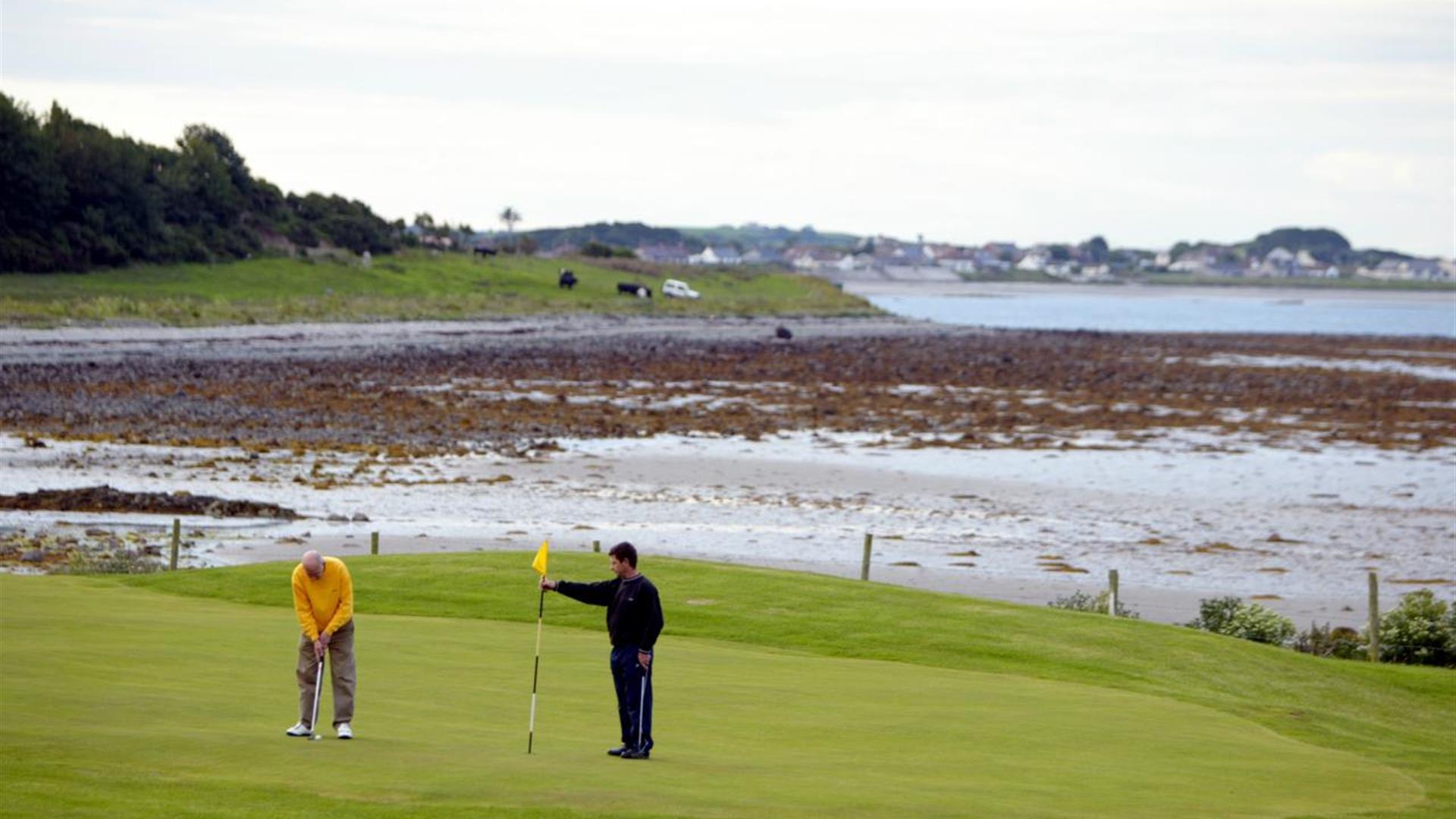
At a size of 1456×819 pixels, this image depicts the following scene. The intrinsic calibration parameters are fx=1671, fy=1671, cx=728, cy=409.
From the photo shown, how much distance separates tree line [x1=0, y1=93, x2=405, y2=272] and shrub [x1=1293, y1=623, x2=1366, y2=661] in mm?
84571

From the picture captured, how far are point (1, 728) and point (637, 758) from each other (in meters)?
5.56

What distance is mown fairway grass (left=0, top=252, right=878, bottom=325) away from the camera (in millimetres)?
91312

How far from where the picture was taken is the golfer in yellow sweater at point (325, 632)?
15.5m

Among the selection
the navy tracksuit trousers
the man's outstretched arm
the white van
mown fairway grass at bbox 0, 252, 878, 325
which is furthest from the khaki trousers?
the white van

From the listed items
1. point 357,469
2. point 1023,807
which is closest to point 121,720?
point 1023,807

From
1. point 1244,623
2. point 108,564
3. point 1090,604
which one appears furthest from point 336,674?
point 1090,604

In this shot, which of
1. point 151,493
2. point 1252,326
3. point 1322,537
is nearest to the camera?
point 151,493

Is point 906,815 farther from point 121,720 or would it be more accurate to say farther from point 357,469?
point 357,469

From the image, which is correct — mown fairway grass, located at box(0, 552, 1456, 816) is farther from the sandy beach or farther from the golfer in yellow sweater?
the sandy beach

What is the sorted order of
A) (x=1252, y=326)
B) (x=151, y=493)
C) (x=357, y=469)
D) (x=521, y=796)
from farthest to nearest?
(x=1252, y=326) < (x=357, y=469) < (x=151, y=493) < (x=521, y=796)

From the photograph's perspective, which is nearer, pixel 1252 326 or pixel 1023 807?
pixel 1023 807

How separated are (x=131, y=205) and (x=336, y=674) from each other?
99871 mm

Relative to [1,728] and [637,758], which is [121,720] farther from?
[637,758]

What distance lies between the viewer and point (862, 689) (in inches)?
821
